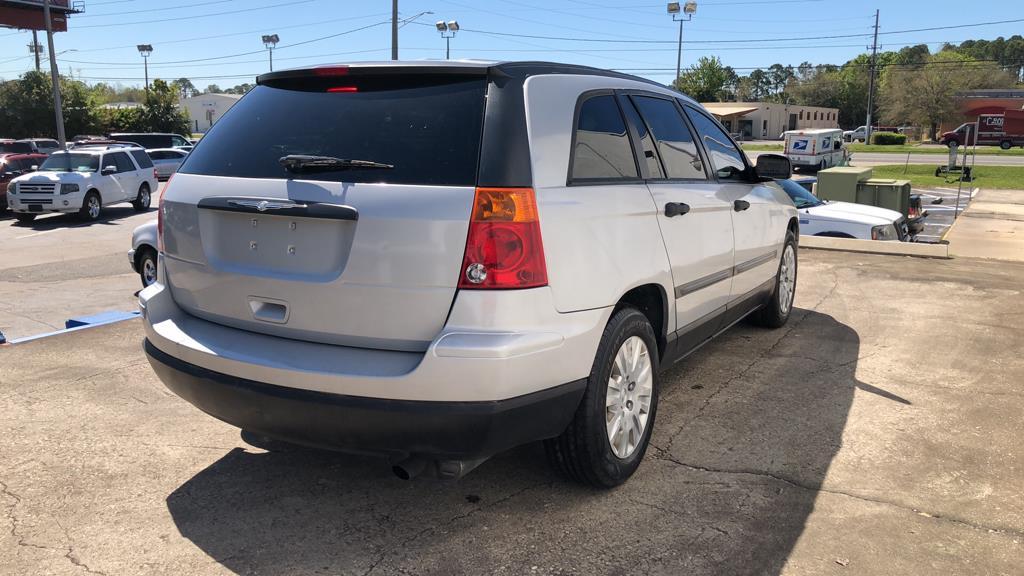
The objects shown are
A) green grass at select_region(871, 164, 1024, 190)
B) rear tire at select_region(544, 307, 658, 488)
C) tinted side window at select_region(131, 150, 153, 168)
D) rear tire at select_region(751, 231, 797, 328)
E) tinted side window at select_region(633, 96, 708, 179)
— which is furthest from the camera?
green grass at select_region(871, 164, 1024, 190)

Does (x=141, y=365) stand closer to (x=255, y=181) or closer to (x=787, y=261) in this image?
(x=255, y=181)

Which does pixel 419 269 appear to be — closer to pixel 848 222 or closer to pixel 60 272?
pixel 848 222

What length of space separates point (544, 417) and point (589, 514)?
59 centimetres

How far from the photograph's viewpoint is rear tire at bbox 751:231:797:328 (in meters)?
6.21

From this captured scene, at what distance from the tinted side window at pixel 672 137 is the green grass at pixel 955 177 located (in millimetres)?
23137

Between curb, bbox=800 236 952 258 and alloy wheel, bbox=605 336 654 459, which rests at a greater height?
alloy wheel, bbox=605 336 654 459

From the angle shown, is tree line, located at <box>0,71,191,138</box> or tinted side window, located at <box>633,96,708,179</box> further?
tree line, located at <box>0,71,191,138</box>

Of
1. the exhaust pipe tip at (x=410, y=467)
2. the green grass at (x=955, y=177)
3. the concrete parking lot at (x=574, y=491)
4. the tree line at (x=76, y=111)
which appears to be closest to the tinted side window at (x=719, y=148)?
the concrete parking lot at (x=574, y=491)

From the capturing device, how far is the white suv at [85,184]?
747 inches

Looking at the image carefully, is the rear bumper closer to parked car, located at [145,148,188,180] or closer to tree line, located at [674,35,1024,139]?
parked car, located at [145,148,188,180]

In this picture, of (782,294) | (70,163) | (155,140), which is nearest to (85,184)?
(70,163)

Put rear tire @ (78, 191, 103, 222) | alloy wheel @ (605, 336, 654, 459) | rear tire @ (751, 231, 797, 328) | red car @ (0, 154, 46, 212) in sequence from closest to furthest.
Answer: alloy wheel @ (605, 336, 654, 459)
rear tire @ (751, 231, 797, 328)
rear tire @ (78, 191, 103, 222)
red car @ (0, 154, 46, 212)

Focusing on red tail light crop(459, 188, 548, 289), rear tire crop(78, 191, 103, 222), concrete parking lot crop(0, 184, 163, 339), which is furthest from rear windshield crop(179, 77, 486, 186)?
rear tire crop(78, 191, 103, 222)

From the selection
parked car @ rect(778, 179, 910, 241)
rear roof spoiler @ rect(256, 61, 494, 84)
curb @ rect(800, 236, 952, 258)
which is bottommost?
curb @ rect(800, 236, 952, 258)
